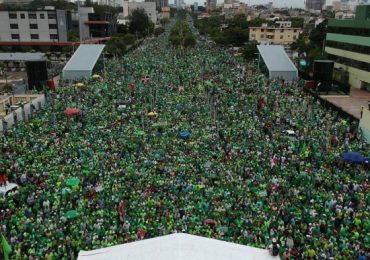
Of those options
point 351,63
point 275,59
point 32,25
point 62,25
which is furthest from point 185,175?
point 32,25

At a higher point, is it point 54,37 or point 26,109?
point 54,37

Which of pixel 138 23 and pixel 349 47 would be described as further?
pixel 138 23

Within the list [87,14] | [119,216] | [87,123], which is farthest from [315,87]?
[87,14]

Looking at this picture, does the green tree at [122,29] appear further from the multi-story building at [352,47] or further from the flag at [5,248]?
the flag at [5,248]

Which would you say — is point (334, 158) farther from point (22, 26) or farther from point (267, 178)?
Answer: point (22, 26)

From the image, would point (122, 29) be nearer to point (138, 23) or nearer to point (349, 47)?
point (138, 23)

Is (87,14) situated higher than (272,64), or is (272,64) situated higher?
(87,14)

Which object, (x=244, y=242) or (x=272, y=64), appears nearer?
(x=244, y=242)
